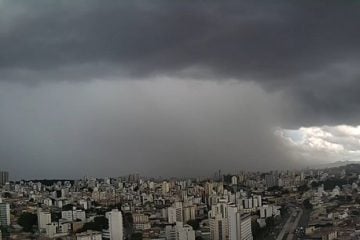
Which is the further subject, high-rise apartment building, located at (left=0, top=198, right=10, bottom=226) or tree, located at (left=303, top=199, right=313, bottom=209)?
tree, located at (left=303, top=199, right=313, bottom=209)

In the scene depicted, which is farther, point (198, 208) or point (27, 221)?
point (198, 208)

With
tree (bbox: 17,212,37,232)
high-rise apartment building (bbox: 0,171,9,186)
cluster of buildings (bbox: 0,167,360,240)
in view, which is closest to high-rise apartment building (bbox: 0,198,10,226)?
cluster of buildings (bbox: 0,167,360,240)

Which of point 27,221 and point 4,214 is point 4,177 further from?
point 27,221

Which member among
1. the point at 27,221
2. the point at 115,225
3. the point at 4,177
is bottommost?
the point at 115,225

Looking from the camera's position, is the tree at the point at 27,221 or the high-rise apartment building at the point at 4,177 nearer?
A: the tree at the point at 27,221

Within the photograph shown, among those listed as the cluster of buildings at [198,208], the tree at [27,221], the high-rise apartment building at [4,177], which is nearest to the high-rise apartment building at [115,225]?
the cluster of buildings at [198,208]

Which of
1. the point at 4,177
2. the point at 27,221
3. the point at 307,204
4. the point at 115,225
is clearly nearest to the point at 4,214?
the point at 27,221

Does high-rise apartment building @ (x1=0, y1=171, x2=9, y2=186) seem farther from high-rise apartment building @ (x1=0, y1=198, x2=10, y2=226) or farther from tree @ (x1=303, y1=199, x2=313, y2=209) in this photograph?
tree @ (x1=303, y1=199, x2=313, y2=209)

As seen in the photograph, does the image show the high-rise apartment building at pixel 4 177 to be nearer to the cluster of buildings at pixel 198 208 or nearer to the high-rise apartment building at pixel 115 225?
the cluster of buildings at pixel 198 208

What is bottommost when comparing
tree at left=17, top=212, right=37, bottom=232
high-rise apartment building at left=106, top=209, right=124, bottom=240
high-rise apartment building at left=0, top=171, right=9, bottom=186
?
high-rise apartment building at left=106, top=209, right=124, bottom=240
